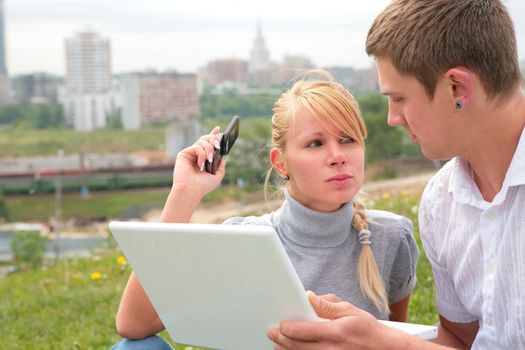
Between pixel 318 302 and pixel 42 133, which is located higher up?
pixel 318 302

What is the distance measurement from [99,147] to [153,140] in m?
4.59

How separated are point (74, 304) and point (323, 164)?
2615 millimetres

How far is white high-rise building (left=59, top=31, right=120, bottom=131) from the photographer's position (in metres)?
84.0

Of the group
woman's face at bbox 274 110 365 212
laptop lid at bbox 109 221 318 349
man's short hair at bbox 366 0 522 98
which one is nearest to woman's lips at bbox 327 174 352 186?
woman's face at bbox 274 110 365 212

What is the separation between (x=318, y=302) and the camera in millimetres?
1637

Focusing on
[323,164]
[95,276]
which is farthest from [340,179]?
[95,276]

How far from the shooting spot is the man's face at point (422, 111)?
1.74 m

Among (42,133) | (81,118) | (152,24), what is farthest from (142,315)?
(152,24)

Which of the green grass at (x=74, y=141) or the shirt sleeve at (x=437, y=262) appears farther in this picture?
the green grass at (x=74, y=141)

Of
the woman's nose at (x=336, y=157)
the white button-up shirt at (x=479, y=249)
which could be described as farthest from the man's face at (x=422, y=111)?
the woman's nose at (x=336, y=157)

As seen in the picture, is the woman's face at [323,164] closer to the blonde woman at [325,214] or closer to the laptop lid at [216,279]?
the blonde woman at [325,214]

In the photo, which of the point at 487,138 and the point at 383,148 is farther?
the point at 383,148

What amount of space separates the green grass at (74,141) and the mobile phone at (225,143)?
6881cm

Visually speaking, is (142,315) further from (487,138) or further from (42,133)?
(42,133)
